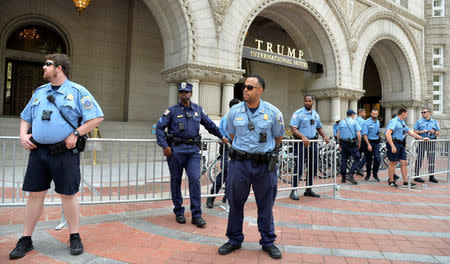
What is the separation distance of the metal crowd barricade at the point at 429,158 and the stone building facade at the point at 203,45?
5410 mm

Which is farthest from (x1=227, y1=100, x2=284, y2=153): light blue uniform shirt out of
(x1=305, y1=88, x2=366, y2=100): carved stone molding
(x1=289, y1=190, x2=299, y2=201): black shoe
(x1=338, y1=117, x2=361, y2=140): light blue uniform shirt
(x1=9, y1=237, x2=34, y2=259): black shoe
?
(x1=305, y1=88, x2=366, y2=100): carved stone molding

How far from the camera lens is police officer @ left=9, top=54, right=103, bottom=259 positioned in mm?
2953

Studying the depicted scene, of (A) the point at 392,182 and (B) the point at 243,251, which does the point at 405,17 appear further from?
(B) the point at 243,251

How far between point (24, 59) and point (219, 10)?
329 inches

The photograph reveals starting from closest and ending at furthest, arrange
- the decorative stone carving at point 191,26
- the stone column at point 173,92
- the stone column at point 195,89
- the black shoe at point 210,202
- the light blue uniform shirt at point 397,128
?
1. the black shoe at point 210,202
2. the light blue uniform shirt at point 397,128
3. the decorative stone carving at point 191,26
4. the stone column at point 195,89
5. the stone column at point 173,92

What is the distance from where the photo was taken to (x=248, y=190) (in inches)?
128

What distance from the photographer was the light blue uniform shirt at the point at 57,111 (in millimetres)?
2939

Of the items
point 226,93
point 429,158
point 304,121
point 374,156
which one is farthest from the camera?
point 226,93

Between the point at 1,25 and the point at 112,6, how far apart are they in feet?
13.9

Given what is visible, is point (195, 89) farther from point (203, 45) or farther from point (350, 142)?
point (350, 142)

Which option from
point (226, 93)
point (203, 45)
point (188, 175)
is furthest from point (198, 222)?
point (203, 45)

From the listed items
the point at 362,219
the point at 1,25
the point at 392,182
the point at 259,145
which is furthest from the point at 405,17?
the point at 1,25

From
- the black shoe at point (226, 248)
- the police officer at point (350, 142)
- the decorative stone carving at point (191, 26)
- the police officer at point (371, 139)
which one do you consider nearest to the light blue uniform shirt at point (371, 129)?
the police officer at point (371, 139)

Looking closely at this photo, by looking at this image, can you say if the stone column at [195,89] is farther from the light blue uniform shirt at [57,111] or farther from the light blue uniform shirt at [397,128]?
the light blue uniform shirt at [57,111]
